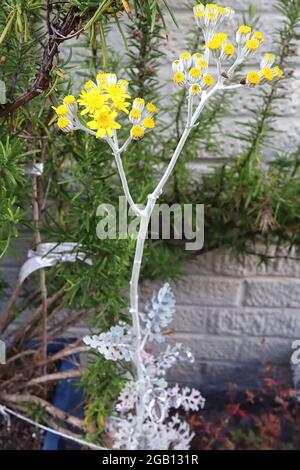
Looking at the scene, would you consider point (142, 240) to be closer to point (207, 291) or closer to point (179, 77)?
point (179, 77)

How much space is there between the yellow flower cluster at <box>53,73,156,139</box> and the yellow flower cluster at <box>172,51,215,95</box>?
44mm

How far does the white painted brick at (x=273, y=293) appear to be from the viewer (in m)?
1.40

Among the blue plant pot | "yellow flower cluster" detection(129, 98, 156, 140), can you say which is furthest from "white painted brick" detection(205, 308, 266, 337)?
"yellow flower cluster" detection(129, 98, 156, 140)

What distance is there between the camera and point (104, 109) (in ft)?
1.75

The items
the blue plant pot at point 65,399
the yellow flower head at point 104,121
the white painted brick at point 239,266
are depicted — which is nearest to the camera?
the yellow flower head at point 104,121

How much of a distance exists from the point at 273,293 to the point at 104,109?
98cm

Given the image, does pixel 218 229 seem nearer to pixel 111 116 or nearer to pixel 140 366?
pixel 140 366

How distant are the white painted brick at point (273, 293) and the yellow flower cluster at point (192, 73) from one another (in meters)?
0.89

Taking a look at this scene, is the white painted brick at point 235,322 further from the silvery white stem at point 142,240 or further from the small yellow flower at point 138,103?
the small yellow flower at point 138,103

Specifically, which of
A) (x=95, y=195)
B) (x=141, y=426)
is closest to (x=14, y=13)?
(x=95, y=195)

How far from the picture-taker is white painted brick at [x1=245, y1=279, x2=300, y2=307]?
4.58 feet

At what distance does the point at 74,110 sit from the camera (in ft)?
1.87

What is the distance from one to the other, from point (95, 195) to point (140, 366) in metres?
0.26

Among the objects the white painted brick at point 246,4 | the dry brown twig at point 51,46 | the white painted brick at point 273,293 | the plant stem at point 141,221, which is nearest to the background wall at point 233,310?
the white painted brick at point 273,293
